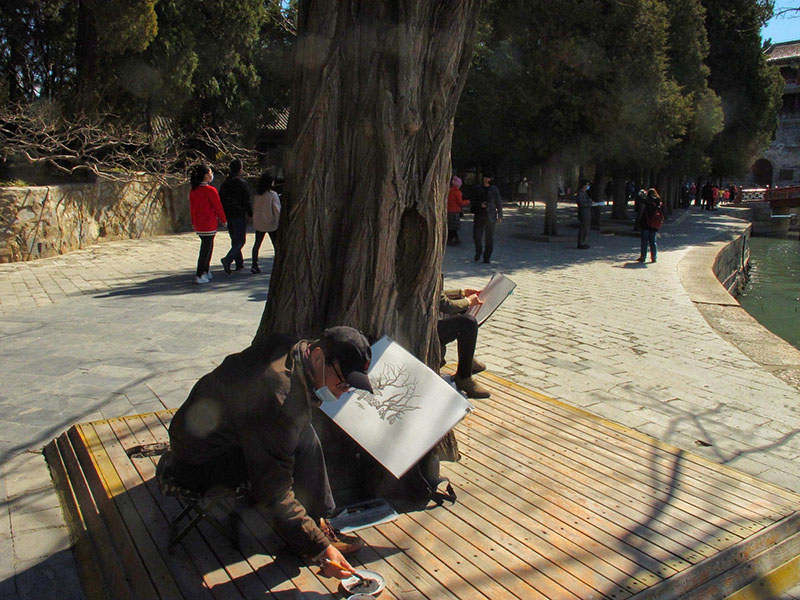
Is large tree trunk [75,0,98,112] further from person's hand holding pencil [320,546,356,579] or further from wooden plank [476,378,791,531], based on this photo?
person's hand holding pencil [320,546,356,579]

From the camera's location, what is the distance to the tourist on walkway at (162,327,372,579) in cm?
268

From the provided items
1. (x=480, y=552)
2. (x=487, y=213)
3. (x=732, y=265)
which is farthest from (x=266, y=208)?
(x=732, y=265)

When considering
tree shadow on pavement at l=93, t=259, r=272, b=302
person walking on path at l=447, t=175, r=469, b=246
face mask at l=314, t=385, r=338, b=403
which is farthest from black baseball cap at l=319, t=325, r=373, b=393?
person walking on path at l=447, t=175, r=469, b=246

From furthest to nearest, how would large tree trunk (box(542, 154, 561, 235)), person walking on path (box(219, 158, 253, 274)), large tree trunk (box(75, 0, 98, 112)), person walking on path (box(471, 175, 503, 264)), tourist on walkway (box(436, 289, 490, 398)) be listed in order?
1. large tree trunk (box(542, 154, 561, 235))
2. large tree trunk (box(75, 0, 98, 112))
3. person walking on path (box(471, 175, 503, 264))
4. person walking on path (box(219, 158, 253, 274))
5. tourist on walkway (box(436, 289, 490, 398))

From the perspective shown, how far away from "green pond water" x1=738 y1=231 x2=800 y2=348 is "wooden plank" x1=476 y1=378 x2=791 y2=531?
907 centimetres

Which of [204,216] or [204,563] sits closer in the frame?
[204,563]

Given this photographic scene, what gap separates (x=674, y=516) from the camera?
11.4 ft

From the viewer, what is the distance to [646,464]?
4.09 meters

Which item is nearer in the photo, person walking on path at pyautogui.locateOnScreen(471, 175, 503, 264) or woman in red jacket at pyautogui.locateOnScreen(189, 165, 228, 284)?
woman in red jacket at pyautogui.locateOnScreen(189, 165, 228, 284)

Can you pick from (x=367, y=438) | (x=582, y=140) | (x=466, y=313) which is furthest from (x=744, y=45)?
(x=367, y=438)

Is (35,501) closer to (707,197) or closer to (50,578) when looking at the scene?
(50,578)

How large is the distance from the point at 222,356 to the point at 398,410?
332 cm

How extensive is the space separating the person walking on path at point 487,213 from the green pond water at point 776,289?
5.39m

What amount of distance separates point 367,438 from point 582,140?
1442 centimetres
